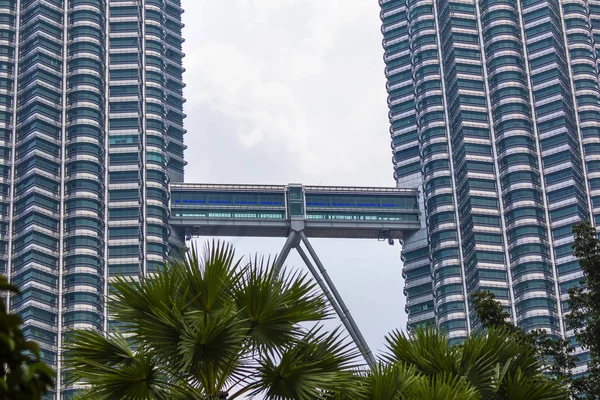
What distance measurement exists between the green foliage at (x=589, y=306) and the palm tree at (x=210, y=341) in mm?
17141

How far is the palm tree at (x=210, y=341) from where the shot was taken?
1878 centimetres

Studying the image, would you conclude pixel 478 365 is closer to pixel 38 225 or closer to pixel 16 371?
pixel 16 371

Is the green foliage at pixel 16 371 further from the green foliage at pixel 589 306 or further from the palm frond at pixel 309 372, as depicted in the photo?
the green foliage at pixel 589 306

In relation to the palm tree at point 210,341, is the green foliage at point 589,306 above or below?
above

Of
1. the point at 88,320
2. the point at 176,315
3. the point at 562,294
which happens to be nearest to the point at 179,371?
the point at 176,315

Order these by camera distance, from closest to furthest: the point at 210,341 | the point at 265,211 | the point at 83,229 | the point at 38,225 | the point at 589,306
Answer: the point at 210,341
the point at 589,306
the point at 38,225
the point at 83,229
the point at 265,211

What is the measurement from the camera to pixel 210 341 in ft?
62.0

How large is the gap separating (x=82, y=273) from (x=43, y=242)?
8310 mm

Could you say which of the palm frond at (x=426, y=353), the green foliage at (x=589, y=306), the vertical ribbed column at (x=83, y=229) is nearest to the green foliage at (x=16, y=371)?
the palm frond at (x=426, y=353)

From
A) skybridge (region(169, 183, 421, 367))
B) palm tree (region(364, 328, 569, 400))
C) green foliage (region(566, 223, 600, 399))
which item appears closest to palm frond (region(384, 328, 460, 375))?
palm tree (region(364, 328, 569, 400))

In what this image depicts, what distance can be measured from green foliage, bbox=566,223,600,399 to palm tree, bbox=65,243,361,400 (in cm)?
1714

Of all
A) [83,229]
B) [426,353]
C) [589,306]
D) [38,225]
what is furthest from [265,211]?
[426,353]

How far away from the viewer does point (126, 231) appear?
19612 cm

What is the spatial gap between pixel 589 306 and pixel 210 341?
66.2 feet
